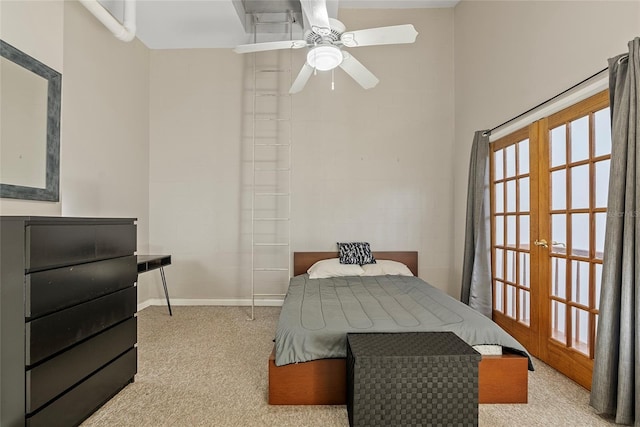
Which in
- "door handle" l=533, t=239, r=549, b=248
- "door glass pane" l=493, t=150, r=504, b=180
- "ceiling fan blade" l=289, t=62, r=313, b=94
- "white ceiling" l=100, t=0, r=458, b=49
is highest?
"white ceiling" l=100, t=0, r=458, b=49

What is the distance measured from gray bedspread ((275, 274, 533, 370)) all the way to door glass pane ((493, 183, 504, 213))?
1.05 meters

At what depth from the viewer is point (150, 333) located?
338cm

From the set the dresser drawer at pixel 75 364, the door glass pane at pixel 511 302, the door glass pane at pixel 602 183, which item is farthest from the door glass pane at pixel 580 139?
the dresser drawer at pixel 75 364

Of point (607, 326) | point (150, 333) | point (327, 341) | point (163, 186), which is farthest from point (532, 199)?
point (163, 186)

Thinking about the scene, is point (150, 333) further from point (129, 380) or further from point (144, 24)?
point (144, 24)

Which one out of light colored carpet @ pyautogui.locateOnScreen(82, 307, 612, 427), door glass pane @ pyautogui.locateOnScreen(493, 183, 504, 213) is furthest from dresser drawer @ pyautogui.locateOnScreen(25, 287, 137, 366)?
door glass pane @ pyautogui.locateOnScreen(493, 183, 504, 213)

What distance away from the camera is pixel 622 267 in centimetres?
183

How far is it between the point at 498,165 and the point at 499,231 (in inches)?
25.0

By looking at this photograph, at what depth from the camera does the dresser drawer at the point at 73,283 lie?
63.0 inches

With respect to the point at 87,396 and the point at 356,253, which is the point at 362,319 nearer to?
the point at 87,396

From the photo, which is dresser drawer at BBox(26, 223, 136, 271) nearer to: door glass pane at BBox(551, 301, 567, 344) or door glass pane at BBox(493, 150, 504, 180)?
door glass pane at BBox(551, 301, 567, 344)

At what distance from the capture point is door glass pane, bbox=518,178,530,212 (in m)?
2.97

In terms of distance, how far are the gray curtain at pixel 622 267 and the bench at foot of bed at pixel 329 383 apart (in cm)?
39

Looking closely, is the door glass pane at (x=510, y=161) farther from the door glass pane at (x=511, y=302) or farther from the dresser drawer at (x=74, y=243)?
the dresser drawer at (x=74, y=243)
